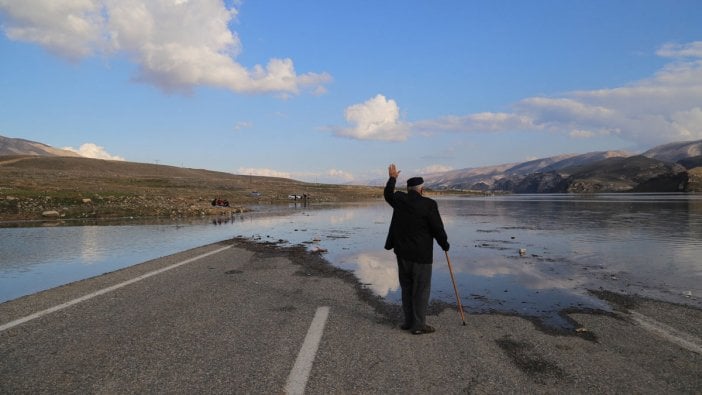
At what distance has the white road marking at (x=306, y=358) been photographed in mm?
5547

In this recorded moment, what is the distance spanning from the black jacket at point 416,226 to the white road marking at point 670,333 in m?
4.39

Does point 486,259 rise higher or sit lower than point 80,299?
lower

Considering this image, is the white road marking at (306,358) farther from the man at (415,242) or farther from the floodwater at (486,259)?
the floodwater at (486,259)

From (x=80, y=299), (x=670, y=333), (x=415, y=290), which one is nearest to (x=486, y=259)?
(x=670, y=333)

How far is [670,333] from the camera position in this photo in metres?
8.12

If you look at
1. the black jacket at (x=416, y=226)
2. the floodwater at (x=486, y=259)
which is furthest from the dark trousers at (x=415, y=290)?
the floodwater at (x=486, y=259)

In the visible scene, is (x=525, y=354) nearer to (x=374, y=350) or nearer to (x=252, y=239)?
(x=374, y=350)

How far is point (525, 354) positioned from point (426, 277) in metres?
2.12

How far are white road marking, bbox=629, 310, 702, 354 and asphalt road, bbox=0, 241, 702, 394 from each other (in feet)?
0.07

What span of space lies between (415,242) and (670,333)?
5.22 meters

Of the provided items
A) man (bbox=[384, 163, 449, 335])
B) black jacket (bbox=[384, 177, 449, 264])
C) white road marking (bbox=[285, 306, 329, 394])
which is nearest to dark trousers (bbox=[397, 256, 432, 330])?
man (bbox=[384, 163, 449, 335])

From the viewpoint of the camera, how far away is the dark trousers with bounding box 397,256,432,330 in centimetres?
796

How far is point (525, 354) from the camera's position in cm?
688

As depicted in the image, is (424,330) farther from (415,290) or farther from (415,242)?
(415,242)
